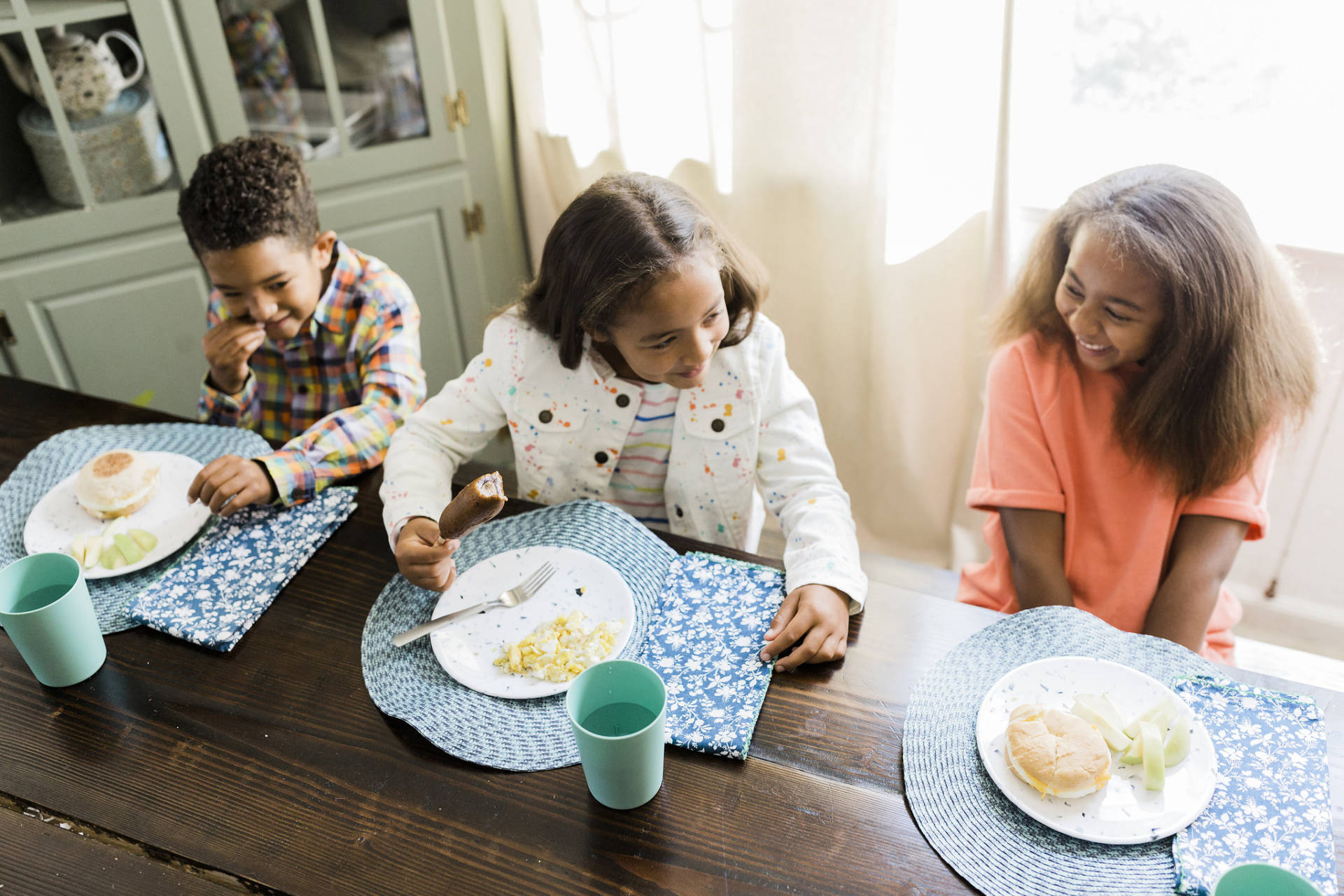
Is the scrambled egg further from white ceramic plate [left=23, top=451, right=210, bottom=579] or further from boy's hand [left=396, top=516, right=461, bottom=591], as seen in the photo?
white ceramic plate [left=23, top=451, right=210, bottom=579]

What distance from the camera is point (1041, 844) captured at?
0.81 metres

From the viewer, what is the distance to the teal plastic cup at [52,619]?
0.96 metres

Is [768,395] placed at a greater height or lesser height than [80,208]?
lesser

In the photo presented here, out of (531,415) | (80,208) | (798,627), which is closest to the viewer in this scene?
(798,627)

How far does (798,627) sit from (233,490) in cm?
77

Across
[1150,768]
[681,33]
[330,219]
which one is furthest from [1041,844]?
[330,219]

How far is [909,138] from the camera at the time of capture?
1.88 meters

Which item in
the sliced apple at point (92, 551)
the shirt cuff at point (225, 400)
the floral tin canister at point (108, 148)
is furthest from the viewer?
the floral tin canister at point (108, 148)

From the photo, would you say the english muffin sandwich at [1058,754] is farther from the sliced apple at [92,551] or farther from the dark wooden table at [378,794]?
the sliced apple at [92,551]

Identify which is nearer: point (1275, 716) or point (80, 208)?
point (1275, 716)

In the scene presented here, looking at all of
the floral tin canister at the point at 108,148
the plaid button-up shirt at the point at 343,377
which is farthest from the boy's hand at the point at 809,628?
the floral tin canister at the point at 108,148

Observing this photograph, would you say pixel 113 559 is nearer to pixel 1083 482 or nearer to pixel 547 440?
pixel 547 440

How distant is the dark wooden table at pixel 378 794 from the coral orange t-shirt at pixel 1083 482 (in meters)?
0.37

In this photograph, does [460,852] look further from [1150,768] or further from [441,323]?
[441,323]
